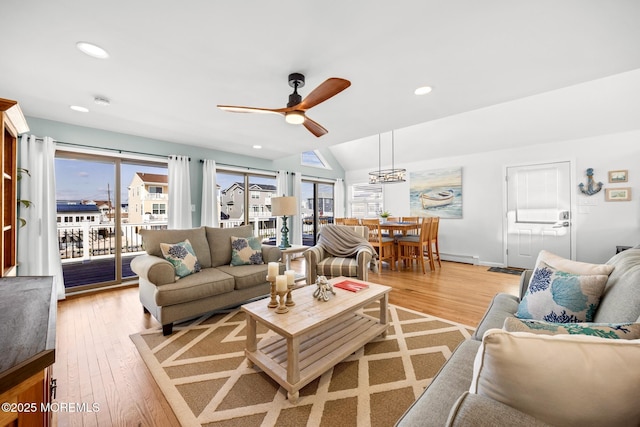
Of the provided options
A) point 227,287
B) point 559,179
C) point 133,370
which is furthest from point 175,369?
point 559,179

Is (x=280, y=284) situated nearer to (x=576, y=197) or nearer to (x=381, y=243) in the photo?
(x=381, y=243)

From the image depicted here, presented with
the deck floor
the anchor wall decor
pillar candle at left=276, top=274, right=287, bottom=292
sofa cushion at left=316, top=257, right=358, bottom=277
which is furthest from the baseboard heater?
the deck floor

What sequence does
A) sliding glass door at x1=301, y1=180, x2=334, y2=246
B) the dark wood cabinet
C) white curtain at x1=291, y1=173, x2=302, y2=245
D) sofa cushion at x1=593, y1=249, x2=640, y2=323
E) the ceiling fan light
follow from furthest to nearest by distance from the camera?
sliding glass door at x1=301, y1=180, x2=334, y2=246 < white curtain at x1=291, y1=173, x2=302, y2=245 < the ceiling fan light < the dark wood cabinet < sofa cushion at x1=593, y1=249, x2=640, y2=323

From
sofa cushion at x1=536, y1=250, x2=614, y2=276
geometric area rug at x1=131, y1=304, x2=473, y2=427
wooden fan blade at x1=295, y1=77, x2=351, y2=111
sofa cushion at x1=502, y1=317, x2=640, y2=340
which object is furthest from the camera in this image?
wooden fan blade at x1=295, y1=77, x2=351, y2=111

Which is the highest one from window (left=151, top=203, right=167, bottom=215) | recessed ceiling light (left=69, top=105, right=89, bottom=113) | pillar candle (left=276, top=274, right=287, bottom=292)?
recessed ceiling light (left=69, top=105, right=89, bottom=113)

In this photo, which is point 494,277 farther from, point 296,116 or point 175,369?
point 175,369

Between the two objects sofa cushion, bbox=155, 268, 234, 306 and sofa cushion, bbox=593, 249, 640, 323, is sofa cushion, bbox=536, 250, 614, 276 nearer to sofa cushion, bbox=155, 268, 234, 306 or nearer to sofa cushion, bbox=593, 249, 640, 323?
sofa cushion, bbox=593, 249, 640, 323

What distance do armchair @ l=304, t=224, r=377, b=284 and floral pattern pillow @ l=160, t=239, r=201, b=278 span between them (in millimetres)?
1315

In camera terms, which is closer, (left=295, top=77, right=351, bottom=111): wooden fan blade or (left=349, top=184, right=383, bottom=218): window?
(left=295, top=77, right=351, bottom=111): wooden fan blade

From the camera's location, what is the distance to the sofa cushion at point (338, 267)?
311cm

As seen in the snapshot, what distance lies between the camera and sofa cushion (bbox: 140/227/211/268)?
2.73 metres

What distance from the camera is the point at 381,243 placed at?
179 inches

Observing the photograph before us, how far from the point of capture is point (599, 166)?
3.92 metres

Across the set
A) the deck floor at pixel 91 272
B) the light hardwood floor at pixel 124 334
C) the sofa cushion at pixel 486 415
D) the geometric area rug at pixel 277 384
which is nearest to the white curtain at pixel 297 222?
the light hardwood floor at pixel 124 334
